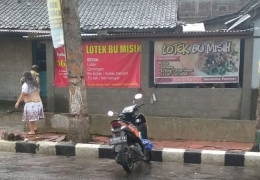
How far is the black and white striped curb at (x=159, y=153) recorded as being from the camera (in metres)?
7.38

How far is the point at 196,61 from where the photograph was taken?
36.1 ft

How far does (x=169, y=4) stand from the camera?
16.3m

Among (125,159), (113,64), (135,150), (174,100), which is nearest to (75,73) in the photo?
(135,150)

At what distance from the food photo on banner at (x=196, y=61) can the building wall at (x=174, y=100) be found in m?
0.27

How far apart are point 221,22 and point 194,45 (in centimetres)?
732

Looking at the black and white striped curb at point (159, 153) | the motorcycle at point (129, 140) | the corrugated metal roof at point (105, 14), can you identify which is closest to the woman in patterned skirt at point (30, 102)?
the black and white striped curb at point (159, 153)

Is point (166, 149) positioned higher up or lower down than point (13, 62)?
lower down

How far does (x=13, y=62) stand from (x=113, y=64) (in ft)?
16.6

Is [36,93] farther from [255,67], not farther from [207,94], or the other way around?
[255,67]

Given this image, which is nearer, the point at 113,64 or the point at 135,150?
the point at 135,150

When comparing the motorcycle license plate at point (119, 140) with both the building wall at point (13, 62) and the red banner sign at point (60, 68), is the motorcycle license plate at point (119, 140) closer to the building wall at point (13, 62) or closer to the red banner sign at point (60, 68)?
the red banner sign at point (60, 68)

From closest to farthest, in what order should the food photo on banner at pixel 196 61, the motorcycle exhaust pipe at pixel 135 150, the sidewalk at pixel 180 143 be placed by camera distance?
the motorcycle exhaust pipe at pixel 135 150 → the sidewalk at pixel 180 143 → the food photo on banner at pixel 196 61

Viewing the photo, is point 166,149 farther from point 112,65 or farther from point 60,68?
point 60,68

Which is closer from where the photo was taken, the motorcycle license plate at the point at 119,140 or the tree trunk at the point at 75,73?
the motorcycle license plate at the point at 119,140
